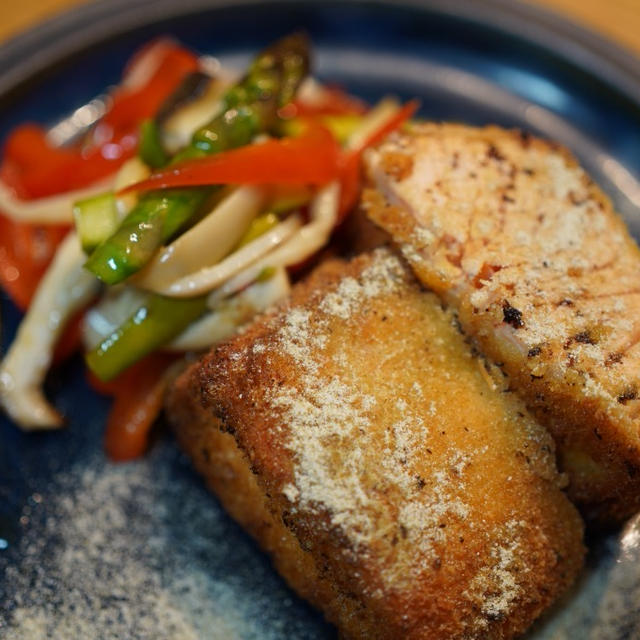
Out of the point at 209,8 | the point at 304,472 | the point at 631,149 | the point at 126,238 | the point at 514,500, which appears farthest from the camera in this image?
the point at 209,8

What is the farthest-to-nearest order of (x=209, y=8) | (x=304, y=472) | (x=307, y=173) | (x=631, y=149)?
1. (x=209, y=8)
2. (x=631, y=149)
3. (x=307, y=173)
4. (x=304, y=472)

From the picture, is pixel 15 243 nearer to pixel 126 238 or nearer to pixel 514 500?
pixel 126 238

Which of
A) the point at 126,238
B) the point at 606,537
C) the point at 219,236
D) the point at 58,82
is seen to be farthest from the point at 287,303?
the point at 58,82

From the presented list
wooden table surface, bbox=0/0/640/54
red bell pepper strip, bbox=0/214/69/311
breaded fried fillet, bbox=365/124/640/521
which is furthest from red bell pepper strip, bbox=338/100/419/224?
wooden table surface, bbox=0/0/640/54

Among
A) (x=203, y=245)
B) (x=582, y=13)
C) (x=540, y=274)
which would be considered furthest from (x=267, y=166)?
(x=582, y=13)

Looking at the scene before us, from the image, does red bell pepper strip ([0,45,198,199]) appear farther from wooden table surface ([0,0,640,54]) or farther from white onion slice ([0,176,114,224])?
wooden table surface ([0,0,640,54])

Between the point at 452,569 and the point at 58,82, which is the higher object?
the point at 452,569

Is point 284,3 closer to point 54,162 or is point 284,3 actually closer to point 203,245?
point 54,162

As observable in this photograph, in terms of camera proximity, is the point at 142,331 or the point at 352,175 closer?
the point at 142,331
